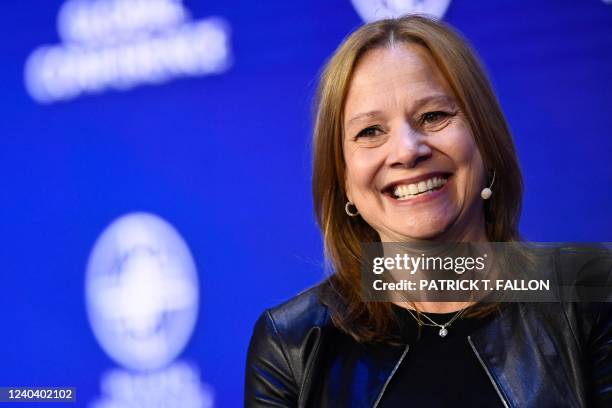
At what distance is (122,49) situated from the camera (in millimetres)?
1814

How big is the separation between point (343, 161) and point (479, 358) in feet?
1.30

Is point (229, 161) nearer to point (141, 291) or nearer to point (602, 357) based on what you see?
point (141, 291)

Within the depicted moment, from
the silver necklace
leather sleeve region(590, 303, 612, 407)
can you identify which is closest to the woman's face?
the silver necklace

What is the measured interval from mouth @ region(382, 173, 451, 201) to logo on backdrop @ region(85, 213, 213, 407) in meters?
0.61

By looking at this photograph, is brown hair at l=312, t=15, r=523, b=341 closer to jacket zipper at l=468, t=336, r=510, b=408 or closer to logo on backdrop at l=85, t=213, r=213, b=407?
jacket zipper at l=468, t=336, r=510, b=408

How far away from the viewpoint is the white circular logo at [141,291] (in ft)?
5.71

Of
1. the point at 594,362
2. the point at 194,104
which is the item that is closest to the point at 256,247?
the point at 194,104

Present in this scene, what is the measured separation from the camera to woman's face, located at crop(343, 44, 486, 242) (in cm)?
129

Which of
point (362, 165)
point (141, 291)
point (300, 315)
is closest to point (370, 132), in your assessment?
point (362, 165)

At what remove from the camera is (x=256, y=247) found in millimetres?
1693

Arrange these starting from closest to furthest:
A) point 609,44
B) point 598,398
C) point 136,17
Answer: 1. point 598,398
2. point 609,44
3. point 136,17

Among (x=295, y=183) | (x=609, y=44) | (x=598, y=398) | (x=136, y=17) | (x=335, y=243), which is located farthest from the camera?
(x=136, y=17)

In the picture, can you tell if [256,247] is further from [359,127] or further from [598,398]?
[598,398]

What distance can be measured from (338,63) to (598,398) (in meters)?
0.66
